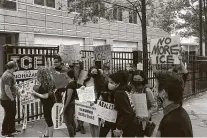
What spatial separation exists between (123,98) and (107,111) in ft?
1.78

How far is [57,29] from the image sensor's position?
27609mm

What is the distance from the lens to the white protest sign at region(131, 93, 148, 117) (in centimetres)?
510

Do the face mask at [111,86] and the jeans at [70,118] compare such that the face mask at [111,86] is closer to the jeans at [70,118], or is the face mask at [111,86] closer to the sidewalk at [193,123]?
the jeans at [70,118]

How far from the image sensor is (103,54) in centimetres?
936

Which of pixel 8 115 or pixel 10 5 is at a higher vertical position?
pixel 10 5

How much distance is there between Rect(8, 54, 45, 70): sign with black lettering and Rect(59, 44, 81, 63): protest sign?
0.57 metres

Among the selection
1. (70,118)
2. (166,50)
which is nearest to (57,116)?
(70,118)

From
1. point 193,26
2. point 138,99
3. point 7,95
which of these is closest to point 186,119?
point 138,99

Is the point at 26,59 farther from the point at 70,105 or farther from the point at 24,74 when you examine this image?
the point at 70,105

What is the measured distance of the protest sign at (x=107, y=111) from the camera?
5.00 metres

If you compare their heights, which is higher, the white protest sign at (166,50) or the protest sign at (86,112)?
the white protest sign at (166,50)

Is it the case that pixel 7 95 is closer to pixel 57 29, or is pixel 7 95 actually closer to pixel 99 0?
pixel 99 0

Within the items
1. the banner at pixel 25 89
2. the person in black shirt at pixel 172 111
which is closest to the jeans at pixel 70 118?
the banner at pixel 25 89

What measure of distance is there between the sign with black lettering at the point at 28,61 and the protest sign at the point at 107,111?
3.40 metres
